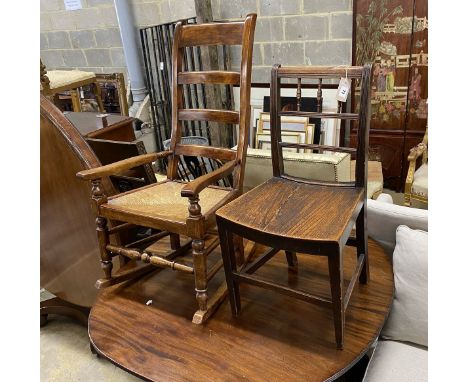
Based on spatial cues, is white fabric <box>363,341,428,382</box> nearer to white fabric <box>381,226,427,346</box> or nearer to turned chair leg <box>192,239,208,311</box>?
white fabric <box>381,226,427,346</box>

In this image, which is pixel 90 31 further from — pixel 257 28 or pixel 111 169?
pixel 111 169

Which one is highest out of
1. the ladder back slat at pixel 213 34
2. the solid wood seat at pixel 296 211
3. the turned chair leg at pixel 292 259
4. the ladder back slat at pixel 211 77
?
the ladder back slat at pixel 213 34

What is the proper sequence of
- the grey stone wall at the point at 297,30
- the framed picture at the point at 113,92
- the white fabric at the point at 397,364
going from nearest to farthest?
1. the white fabric at the point at 397,364
2. the grey stone wall at the point at 297,30
3. the framed picture at the point at 113,92

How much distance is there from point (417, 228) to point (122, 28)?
3726 mm

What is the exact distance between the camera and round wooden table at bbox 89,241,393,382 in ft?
3.95

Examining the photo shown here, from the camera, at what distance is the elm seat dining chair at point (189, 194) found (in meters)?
1.38

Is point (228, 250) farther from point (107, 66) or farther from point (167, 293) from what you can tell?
point (107, 66)

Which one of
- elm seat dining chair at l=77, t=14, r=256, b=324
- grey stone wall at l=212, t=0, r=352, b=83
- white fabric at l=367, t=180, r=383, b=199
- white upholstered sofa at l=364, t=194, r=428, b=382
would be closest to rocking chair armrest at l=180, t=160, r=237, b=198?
elm seat dining chair at l=77, t=14, r=256, b=324

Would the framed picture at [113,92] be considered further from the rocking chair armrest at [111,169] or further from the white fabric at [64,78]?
the rocking chair armrest at [111,169]

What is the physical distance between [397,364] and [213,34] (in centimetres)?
142

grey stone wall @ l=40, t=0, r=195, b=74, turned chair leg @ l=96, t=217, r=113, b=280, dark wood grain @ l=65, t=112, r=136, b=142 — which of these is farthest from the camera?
grey stone wall @ l=40, t=0, r=195, b=74

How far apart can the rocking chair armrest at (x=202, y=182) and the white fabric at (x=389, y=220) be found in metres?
0.56

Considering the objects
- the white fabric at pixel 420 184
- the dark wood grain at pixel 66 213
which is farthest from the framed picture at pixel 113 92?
the white fabric at pixel 420 184

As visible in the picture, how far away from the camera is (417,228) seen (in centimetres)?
145
